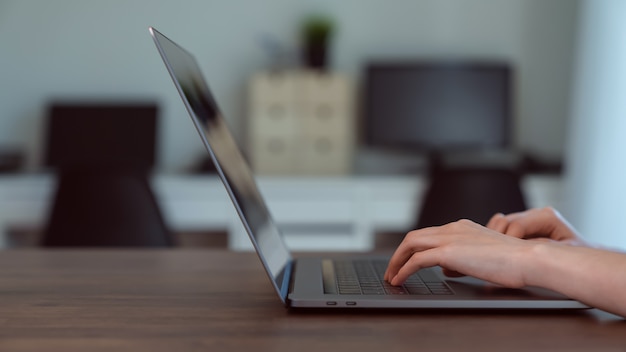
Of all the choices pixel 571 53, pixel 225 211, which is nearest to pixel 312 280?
pixel 225 211

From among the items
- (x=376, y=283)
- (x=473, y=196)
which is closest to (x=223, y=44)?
(x=473, y=196)

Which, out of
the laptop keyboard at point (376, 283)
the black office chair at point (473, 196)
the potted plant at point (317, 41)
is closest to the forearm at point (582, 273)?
the laptop keyboard at point (376, 283)

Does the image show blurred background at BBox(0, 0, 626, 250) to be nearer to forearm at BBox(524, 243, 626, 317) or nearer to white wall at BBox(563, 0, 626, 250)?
white wall at BBox(563, 0, 626, 250)

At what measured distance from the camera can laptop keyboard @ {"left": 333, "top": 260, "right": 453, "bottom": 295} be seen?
0.73 metres

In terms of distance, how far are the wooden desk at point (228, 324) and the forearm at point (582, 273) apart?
23 mm

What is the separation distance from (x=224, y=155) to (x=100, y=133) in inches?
94.2

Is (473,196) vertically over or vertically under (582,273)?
under

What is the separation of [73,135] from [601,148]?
7.46 feet

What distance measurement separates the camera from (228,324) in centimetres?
63

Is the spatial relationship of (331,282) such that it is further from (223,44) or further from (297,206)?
(223,44)

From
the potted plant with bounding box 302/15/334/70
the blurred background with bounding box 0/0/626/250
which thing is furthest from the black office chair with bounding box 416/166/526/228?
the potted plant with bounding box 302/15/334/70

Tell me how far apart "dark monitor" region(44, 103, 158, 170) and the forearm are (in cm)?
252

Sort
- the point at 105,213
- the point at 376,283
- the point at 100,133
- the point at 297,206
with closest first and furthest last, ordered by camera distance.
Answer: the point at 376,283 → the point at 105,213 → the point at 297,206 → the point at 100,133

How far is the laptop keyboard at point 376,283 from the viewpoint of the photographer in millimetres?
732
